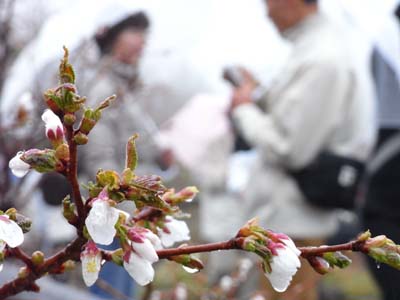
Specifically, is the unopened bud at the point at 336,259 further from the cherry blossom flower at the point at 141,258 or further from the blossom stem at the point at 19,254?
the blossom stem at the point at 19,254

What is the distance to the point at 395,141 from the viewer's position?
183 centimetres

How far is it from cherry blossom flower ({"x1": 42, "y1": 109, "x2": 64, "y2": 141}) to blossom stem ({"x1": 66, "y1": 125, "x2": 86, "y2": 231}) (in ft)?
0.05

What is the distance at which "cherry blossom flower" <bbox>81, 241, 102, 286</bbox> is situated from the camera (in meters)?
0.54

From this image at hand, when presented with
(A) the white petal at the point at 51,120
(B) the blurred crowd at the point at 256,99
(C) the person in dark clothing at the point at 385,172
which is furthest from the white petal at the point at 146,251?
(C) the person in dark clothing at the point at 385,172

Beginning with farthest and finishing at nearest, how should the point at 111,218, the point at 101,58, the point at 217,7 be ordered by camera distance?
the point at 217,7 < the point at 101,58 < the point at 111,218

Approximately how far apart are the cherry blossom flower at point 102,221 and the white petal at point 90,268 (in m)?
0.04

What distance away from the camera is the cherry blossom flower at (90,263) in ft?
1.76

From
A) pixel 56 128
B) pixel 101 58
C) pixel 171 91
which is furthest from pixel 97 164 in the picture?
pixel 56 128

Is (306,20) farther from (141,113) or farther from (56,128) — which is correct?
(56,128)

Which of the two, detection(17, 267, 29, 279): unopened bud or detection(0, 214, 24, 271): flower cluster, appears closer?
detection(0, 214, 24, 271): flower cluster

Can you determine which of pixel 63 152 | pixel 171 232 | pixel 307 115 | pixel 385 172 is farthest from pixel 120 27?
pixel 63 152

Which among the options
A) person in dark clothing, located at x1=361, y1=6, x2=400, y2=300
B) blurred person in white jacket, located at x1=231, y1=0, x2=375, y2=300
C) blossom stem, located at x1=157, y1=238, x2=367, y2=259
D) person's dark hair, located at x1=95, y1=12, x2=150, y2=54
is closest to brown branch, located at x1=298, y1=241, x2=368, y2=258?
blossom stem, located at x1=157, y1=238, x2=367, y2=259

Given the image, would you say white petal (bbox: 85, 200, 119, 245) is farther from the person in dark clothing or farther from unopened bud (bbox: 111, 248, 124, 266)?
the person in dark clothing

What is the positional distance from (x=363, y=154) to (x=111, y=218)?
5.49 feet
